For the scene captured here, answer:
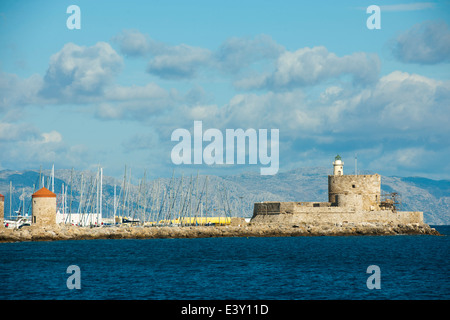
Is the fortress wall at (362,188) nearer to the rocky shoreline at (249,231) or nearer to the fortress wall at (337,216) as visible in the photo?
the fortress wall at (337,216)

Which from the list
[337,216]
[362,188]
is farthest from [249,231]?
[362,188]

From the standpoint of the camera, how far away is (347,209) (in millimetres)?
68562

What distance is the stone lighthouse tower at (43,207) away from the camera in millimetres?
60375

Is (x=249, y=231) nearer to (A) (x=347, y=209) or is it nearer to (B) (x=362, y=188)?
(A) (x=347, y=209)

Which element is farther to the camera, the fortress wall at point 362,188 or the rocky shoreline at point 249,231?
the fortress wall at point 362,188

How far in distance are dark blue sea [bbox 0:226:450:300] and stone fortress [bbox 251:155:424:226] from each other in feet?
44.7

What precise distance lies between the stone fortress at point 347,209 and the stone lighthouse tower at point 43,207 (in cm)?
2337

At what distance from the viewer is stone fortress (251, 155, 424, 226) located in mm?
68688

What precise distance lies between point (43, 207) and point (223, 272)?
1138 inches

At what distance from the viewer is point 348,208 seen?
6850 centimetres

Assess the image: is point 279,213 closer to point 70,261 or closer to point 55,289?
point 70,261

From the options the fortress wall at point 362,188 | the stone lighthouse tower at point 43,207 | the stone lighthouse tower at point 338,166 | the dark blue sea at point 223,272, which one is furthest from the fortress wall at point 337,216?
the stone lighthouse tower at point 43,207
